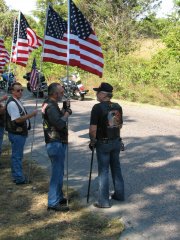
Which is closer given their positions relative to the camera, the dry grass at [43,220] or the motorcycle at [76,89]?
the dry grass at [43,220]

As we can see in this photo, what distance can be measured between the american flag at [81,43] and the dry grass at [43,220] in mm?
2290

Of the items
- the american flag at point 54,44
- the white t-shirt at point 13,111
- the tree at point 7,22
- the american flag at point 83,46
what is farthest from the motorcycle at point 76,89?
the tree at point 7,22

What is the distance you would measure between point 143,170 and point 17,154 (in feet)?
8.55

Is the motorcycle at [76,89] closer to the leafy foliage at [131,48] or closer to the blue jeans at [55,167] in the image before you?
the leafy foliage at [131,48]

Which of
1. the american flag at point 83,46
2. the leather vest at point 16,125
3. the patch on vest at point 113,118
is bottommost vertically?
the leather vest at point 16,125

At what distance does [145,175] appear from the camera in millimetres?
7824

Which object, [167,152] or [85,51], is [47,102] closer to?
[85,51]

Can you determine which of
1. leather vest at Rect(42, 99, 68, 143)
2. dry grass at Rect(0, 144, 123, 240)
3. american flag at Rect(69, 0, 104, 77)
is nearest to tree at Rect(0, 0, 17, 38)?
american flag at Rect(69, 0, 104, 77)

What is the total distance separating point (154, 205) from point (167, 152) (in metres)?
3.47

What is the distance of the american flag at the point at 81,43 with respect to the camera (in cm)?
675

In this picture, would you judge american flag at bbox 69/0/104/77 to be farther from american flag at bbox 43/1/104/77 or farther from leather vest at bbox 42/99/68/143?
leather vest at bbox 42/99/68/143

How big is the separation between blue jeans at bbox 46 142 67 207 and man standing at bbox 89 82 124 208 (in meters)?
0.50

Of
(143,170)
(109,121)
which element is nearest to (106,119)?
(109,121)

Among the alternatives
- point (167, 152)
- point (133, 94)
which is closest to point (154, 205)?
point (167, 152)
